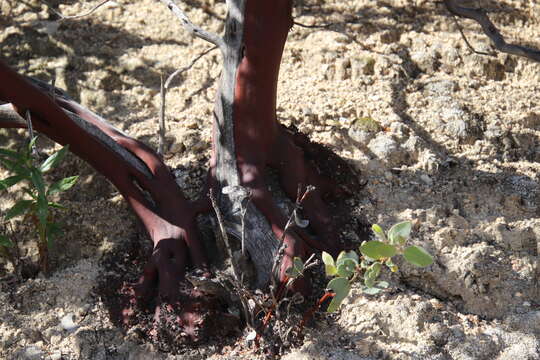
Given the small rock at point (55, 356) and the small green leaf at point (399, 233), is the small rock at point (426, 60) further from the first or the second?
the small rock at point (55, 356)

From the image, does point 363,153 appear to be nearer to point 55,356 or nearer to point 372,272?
point 372,272

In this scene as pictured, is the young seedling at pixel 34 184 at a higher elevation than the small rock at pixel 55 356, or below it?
higher

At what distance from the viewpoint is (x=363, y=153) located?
3426 millimetres

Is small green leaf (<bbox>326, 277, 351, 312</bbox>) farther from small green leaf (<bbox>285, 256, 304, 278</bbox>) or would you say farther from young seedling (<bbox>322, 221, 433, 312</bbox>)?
small green leaf (<bbox>285, 256, 304, 278</bbox>)

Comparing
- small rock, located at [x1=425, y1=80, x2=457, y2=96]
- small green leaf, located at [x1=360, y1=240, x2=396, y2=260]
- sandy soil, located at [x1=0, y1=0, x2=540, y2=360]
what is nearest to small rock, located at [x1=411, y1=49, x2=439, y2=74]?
sandy soil, located at [x1=0, y1=0, x2=540, y2=360]

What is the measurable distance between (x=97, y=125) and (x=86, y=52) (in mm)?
1231

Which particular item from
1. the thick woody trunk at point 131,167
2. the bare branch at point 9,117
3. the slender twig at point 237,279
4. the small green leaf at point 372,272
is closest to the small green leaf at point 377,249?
the small green leaf at point 372,272

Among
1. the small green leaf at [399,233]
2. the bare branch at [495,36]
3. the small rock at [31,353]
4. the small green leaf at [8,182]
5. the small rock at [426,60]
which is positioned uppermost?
the bare branch at [495,36]

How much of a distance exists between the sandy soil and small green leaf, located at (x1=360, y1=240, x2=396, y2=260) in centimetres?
67

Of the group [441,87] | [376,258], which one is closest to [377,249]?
[376,258]

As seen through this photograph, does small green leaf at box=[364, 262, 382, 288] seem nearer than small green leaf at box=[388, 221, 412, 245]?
No

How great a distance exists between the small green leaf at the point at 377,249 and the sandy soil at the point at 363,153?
0.67 metres

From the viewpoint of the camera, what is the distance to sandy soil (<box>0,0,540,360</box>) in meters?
2.74

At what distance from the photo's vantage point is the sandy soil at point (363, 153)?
2.74 metres
